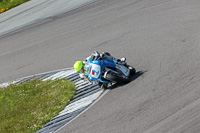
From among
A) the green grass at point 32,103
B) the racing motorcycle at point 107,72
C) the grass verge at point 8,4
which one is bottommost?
the green grass at point 32,103

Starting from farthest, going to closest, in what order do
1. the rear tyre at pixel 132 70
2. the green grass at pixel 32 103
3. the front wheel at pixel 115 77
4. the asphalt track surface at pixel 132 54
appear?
the green grass at pixel 32 103 < the rear tyre at pixel 132 70 < the front wheel at pixel 115 77 < the asphalt track surface at pixel 132 54

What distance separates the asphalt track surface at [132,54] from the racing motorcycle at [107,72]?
15.8 inches

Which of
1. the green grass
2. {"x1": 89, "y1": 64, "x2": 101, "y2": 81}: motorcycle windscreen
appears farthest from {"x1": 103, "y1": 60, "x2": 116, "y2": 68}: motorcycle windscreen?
the green grass

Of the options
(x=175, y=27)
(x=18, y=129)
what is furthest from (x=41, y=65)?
(x=175, y=27)

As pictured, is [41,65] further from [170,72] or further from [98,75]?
[170,72]

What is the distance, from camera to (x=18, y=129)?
13.5 m

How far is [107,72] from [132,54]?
2908 mm

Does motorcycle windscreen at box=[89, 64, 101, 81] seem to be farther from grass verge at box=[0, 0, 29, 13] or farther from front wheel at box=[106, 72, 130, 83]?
grass verge at box=[0, 0, 29, 13]

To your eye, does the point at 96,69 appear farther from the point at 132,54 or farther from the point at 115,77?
the point at 132,54

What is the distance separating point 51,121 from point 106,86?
2.53m

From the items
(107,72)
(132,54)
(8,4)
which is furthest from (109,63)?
(8,4)

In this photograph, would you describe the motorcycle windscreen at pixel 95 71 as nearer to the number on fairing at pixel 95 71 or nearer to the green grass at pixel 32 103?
the number on fairing at pixel 95 71

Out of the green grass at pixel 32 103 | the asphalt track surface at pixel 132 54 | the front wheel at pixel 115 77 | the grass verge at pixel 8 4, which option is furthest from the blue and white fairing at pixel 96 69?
the grass verge at pixel 8 4

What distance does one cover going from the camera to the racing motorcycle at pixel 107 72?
12.7m
